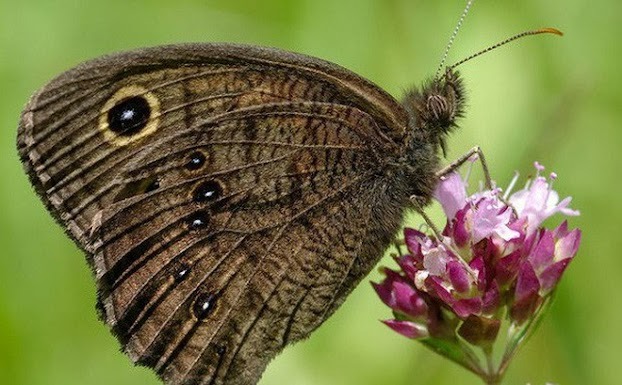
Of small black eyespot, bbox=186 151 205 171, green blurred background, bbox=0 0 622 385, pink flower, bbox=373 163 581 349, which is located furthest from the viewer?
green blurred background, bbox=0 0 622 385

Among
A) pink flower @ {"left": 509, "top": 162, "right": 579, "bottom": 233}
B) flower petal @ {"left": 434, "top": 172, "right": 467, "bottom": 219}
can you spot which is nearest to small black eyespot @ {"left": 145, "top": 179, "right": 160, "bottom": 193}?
flower petal @ {"left": 434, "top": 172, "right": 467, "bottom": 219}

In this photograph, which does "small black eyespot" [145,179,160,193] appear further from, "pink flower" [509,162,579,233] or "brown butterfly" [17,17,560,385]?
"pink flower" [509,162,579,233]

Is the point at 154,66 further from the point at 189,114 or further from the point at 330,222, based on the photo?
the point at 330,222

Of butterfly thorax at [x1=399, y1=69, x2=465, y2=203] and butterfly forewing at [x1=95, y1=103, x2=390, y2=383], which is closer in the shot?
butterfly forewing at [x1=95, y1=103, x2=390, y2=383]

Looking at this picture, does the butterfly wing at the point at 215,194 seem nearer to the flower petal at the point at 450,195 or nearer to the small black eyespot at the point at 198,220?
the small black eyespot at the point at 198,220

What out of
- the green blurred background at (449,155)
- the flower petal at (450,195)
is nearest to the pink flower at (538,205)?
the flower petal at (450,195)

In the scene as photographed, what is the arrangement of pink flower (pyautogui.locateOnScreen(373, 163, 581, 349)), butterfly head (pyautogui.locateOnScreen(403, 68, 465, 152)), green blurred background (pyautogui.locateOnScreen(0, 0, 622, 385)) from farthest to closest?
green blurred background (pyautogui.locateOnScreen(0, 0, 622, 385))
butterfly head (pyautogui.locateOnScreen(403, 68, 465, 152))
pink flower (pyautogui.locateOnScreen(373, 163, 581, 349))

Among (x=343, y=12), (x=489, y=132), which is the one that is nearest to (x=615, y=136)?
(x=489, y=132)
